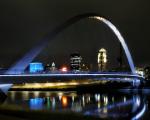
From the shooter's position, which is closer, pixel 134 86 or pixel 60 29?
pixel 60 29

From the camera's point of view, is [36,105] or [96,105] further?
[96,105]

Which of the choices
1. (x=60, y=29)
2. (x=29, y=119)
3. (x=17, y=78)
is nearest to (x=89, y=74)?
(x=60, y=29)

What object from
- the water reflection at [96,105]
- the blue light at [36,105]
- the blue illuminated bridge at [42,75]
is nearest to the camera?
the water reflection at [96,105]

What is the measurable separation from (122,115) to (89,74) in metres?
25.4

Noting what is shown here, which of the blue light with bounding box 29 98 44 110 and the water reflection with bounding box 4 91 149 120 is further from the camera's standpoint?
the blue light with bounding box 29 98 44 110

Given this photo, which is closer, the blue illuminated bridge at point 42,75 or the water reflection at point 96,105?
the water reflection at point 96,105

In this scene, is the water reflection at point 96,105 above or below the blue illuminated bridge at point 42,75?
below

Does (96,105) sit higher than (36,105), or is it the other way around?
(36,105)

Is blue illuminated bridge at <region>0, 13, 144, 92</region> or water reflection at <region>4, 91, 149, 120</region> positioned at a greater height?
blue illuminated bridge at <region>0, 13, 144, 92</region>

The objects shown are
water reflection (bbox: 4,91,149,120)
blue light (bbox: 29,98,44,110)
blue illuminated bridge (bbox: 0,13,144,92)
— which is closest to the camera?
water reflection (bbox: 4,91,149,120)

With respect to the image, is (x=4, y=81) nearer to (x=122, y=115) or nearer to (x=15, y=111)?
(x=15, y=111)

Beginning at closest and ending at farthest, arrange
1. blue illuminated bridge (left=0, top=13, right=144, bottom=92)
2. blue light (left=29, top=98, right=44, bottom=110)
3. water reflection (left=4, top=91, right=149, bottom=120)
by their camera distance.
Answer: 1. water reflection (left=4, top=91, right=149, bottom=120)
2. blue light (left=29, top=98, right=44, bottom=110)
3. blue illuminated bridge (left=0, top=13, right=144, bottom=92)

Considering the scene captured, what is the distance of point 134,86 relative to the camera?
94.9m

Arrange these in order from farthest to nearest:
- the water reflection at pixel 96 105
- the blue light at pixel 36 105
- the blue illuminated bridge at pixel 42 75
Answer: the blue illuminated bridge at pixel 42 75 → the blue light at pixel 36 105 → the water reflection at pixel 96 105
